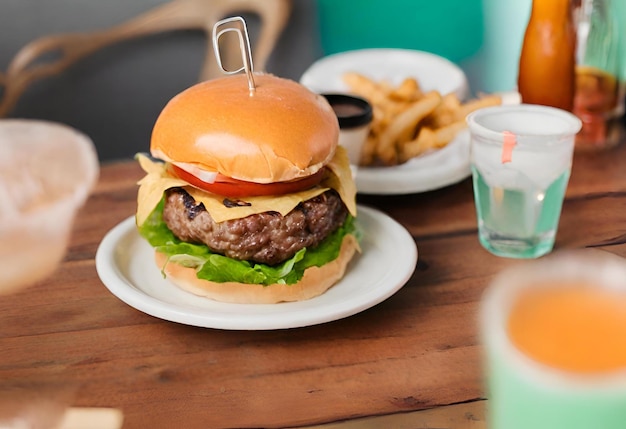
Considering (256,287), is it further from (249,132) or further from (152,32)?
(152,32)

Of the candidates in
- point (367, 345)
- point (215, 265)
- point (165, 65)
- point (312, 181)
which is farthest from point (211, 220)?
point (165, 65)

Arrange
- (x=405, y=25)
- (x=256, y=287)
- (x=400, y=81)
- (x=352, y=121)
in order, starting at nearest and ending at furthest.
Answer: (x=256, y=287)
(x=352, y=121)
(x=400, y=81)
(x=405, y=25)

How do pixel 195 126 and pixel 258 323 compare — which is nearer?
pixel 258 323

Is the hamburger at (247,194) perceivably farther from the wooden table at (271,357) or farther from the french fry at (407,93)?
the french fry at (407,93)

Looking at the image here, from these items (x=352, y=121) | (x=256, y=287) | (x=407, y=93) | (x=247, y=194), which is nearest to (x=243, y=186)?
(x=247, y=194)

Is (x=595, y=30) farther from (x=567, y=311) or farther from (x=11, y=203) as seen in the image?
(x=11, y=203)

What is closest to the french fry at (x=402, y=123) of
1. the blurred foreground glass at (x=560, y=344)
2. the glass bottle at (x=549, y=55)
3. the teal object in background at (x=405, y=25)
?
the glass bottle at (x=549, y=55)

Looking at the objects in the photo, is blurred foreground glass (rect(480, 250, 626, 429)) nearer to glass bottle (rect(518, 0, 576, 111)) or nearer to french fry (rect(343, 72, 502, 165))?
french fry (rect(343, 72, 502, 165))
